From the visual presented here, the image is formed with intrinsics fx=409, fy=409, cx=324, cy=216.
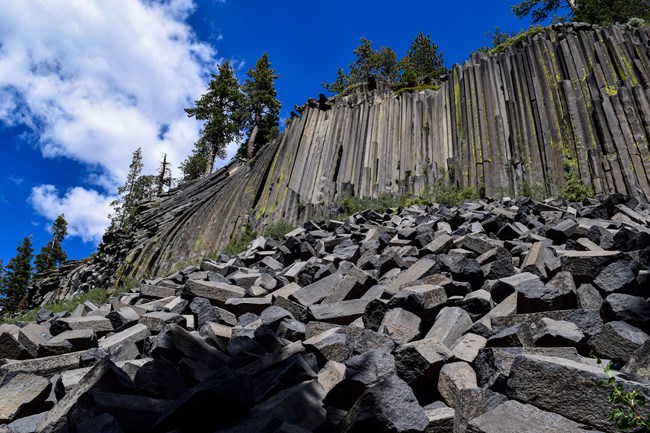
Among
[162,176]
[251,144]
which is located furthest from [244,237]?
[162,176]

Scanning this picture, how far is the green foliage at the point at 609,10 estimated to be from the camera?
701 inches

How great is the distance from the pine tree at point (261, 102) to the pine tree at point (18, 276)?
3027 cm

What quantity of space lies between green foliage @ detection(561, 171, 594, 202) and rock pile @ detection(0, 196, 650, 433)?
14.0 ft

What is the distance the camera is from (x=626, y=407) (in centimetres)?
143

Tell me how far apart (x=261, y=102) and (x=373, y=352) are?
97.6ft

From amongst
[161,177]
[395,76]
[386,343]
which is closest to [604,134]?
[386,343]

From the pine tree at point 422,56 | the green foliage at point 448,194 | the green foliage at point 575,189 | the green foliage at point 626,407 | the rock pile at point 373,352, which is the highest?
the pine tree at point 422,56

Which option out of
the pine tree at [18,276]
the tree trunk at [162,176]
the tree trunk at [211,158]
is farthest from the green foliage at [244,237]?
the pine tree at [18,276]

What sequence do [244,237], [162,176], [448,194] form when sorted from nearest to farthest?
[448,194] → [244,237] → [162,176]

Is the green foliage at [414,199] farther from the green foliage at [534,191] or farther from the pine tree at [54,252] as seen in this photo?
the pine tree at [54,252]

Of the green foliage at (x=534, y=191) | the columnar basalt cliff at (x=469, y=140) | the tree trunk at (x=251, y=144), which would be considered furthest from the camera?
the tree trunk at (x=251, y=144)

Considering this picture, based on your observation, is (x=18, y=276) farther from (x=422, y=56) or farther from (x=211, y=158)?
(x=422, y=56)

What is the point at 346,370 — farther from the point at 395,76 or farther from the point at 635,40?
the point at 395,76

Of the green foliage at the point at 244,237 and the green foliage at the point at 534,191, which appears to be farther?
the green foliage at the point at 244,237
